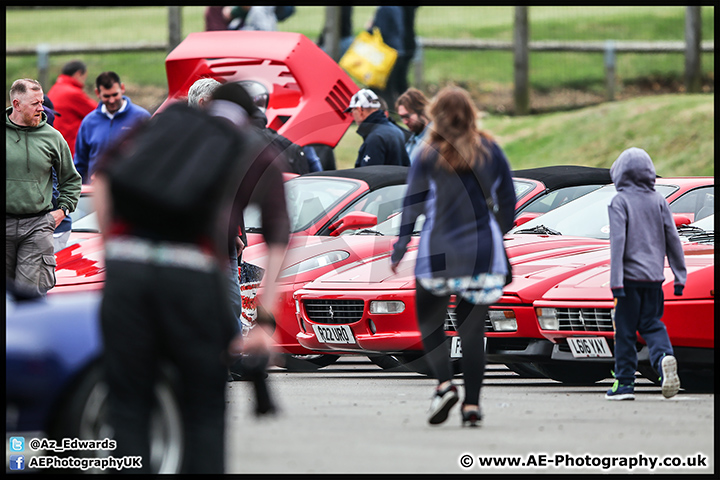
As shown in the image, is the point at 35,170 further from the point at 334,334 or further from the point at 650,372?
the point at 650,372

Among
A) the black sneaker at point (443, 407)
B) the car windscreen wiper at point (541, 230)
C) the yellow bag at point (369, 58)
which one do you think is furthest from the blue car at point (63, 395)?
the yellow bag at point (369, 58)

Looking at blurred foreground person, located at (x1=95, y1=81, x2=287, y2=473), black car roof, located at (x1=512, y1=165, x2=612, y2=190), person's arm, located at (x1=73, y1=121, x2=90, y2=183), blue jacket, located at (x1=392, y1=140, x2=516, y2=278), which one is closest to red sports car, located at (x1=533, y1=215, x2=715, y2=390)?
blue jacket, located at (x1=392, y1=140, x2=516, y2=278)

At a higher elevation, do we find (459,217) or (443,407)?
(459,217)


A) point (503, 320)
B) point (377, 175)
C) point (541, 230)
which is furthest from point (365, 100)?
point (503, 320)

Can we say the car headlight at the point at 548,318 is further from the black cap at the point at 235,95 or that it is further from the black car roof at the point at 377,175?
the black cap at the point at 235,95

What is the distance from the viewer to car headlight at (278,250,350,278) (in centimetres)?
910

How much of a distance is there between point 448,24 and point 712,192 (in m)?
17.1

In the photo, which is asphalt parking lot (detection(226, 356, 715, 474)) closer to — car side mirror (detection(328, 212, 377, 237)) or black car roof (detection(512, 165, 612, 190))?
car side mirror (detection(328, 212, 377, 237))

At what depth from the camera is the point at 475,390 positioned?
Answer: 6.14m

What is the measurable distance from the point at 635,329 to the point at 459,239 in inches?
65.6

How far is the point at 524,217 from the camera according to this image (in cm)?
1005

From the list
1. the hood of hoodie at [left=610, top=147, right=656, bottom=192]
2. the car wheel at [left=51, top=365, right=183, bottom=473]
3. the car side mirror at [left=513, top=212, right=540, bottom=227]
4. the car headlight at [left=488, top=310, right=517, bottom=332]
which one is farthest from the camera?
the car side mirror at [left=513, top=212, right=540, bottom=227]

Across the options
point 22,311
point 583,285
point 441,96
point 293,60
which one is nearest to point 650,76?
point 293,60

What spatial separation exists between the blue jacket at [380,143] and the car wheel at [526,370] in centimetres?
361
